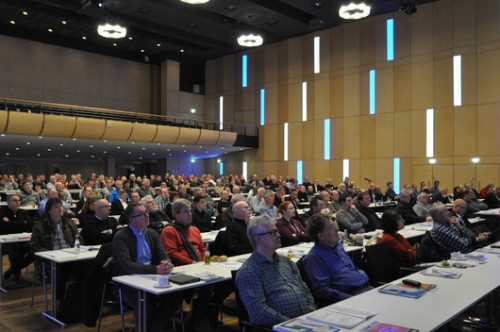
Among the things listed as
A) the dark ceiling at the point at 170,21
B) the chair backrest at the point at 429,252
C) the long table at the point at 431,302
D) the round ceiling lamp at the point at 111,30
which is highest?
the dark ceiling at the point at 170,21

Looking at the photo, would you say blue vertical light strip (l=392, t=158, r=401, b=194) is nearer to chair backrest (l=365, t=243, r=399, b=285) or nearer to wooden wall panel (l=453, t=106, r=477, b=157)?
wooden wall panel (l=453, t=106, r=477, b=157)

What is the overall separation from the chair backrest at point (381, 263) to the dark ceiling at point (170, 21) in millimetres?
11970

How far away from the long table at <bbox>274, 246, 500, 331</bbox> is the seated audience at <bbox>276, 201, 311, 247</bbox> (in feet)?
6.90

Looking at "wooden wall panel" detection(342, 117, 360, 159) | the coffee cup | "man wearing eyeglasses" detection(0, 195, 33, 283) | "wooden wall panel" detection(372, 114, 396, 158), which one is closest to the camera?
the coffee cup

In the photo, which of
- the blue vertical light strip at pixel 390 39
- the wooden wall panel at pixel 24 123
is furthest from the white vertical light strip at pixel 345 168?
the wooden wall panel at pixel 24 123

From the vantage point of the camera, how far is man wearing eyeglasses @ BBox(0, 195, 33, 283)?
18.9 feet

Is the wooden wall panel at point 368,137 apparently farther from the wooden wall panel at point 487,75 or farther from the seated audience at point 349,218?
the seated audience at point 349,218

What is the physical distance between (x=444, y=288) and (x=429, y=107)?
46.0ft

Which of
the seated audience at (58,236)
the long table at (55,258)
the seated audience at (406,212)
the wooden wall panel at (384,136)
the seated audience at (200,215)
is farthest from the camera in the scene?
the wooden wall panel at (384,136)

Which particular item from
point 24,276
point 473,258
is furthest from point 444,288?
point 24,276

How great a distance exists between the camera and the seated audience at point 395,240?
414 centimetres

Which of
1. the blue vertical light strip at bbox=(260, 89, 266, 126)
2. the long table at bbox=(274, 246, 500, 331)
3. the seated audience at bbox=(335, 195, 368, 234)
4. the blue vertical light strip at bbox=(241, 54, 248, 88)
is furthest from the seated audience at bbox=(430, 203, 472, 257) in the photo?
the blue vertical light strip at bbox=(241, 54, 248, 88)

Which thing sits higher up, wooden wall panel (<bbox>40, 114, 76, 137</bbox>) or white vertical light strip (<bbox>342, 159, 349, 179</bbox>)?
wooden wall panel (<bbox>40, 114, 76, 137</bbox>)

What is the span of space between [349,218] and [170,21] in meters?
13.5
